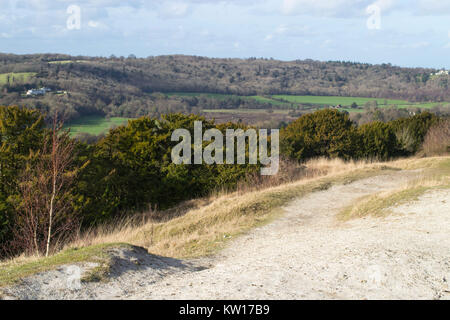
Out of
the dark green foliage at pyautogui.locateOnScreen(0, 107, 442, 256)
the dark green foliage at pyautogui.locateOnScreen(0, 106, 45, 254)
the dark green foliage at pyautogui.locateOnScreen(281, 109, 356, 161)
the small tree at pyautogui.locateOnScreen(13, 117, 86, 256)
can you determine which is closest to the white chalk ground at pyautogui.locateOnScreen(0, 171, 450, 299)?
the small tree at pyautogui.locateOnScreen(13, 117, 86, 256)

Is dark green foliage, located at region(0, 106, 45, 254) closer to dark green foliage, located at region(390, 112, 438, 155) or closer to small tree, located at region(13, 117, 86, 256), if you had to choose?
small tree, located at region(13, 117, 86, 256)

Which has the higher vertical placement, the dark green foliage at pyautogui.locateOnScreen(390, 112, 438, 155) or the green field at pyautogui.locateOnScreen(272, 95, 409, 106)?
the green field at pyautogui.locateOnScreen(272, 95, 409, 106)

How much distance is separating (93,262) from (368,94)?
102834 mm

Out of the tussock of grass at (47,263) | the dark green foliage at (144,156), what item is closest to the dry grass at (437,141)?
the dark green foliage at (144,156)

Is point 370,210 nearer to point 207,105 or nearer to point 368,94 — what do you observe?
point 207,105

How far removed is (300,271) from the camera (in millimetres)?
6207

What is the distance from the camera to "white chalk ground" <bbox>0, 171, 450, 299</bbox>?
5.22 m

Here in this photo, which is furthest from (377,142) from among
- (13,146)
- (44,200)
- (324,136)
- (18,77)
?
(18,77)

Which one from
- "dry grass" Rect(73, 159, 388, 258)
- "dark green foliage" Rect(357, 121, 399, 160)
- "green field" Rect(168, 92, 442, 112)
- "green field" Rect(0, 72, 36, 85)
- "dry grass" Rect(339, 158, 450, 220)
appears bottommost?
"dry grass" Rect(73, 159, 388, 258)

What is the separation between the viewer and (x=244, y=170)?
17906 mm

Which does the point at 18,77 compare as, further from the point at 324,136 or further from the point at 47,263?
the point at 47,263

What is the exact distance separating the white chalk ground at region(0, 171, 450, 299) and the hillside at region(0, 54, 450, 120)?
4794cm
